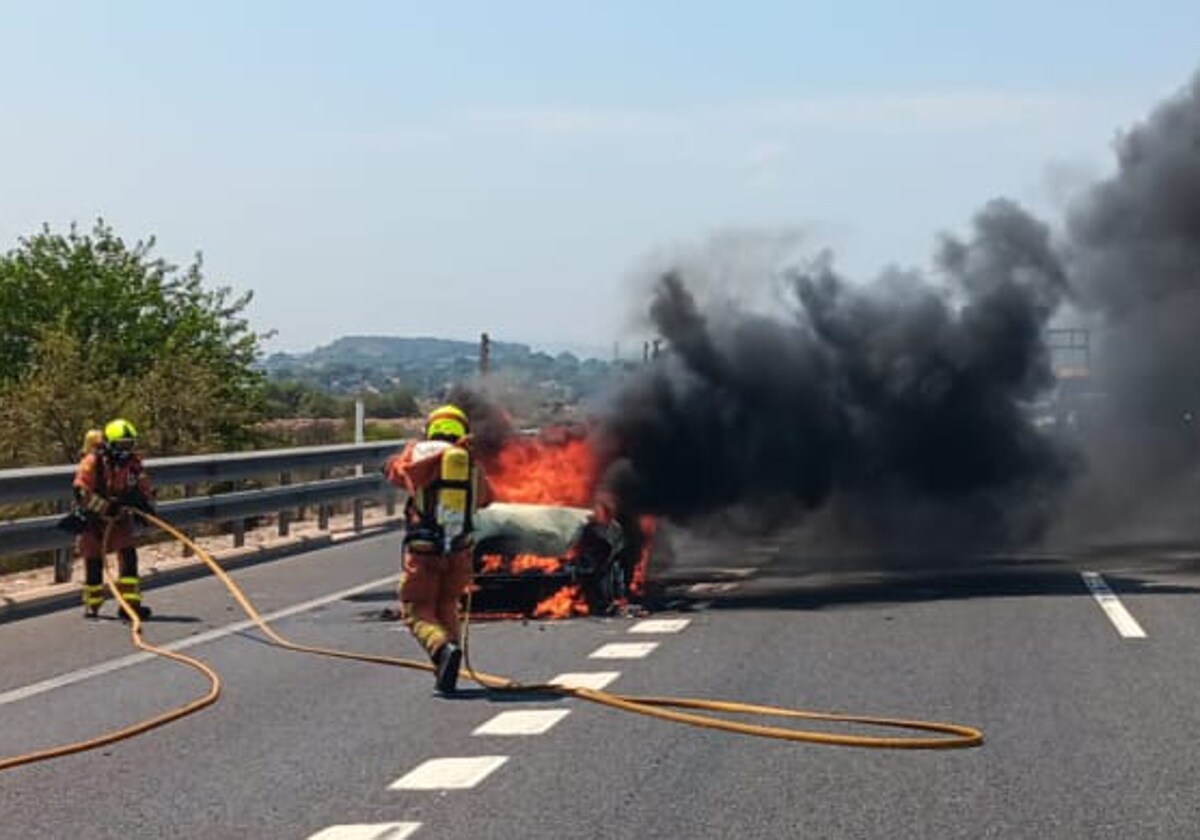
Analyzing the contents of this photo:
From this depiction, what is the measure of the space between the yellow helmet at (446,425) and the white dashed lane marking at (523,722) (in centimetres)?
179

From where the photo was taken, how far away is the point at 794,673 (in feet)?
35.2

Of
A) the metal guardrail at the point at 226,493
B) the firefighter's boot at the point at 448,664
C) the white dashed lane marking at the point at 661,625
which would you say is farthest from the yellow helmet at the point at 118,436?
the firefighter's boot at the point at 448,664

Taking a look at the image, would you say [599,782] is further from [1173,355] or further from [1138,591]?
[1173,355]

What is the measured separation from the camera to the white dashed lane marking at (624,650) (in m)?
11.7

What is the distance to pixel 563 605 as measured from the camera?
1411 cm

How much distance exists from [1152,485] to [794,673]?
59.2ft

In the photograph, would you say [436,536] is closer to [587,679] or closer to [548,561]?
[587,679]

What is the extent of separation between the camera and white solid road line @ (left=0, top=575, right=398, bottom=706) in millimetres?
10742

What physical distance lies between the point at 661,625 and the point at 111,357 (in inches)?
937

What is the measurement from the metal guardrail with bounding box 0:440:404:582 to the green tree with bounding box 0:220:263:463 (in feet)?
7.89

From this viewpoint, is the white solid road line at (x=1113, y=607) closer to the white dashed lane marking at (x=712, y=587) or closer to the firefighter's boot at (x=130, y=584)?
the white dashed lane marking at (x=712, y=587)

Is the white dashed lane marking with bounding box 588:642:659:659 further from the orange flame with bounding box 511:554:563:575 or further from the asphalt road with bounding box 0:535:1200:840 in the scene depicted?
the orange flame with bounding box 511:554:563:575

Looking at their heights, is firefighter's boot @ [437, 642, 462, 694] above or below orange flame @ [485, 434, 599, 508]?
below

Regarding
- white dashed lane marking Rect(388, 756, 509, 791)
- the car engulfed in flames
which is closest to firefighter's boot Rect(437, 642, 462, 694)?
white dashed lane marking Rect(388, 756, 509, 791)
